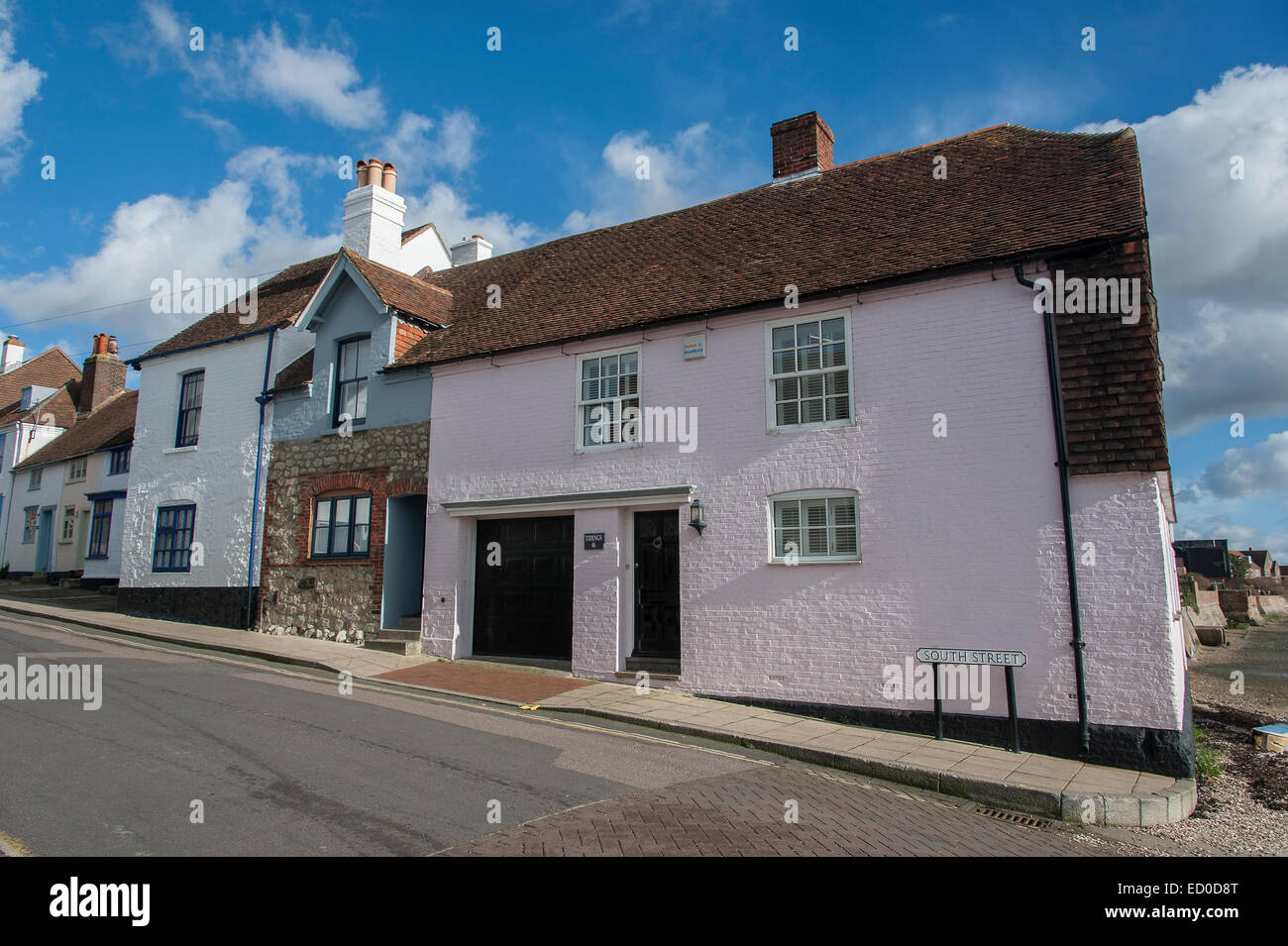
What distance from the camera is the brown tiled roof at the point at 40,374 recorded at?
37.0 m

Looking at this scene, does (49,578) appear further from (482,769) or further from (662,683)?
(482,769)

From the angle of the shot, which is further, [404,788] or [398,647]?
[398,647]

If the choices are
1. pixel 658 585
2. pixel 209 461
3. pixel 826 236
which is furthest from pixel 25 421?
pixel 826 236

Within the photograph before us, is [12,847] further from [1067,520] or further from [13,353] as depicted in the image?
[13,353]

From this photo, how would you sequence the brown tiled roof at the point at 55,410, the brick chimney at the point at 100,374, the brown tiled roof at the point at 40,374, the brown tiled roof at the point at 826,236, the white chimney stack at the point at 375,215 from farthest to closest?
the brown tiled roof at the point at 40,374, the brown tiled roof at the point at 55,410, the brick chimney at the point at 100,374, the white chimney stack at the point at 375,215, the brown tiled roof at the point at 826,236

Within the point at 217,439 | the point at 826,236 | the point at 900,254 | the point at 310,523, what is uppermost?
the point at 826,236

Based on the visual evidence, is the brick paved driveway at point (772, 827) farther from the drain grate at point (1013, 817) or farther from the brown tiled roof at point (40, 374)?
the brown tiled roof at point (40, 374)

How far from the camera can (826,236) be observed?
12469 millimetres

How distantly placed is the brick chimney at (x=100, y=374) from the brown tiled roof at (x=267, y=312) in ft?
53.1

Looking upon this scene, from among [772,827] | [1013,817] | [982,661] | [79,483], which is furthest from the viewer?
[79,483]

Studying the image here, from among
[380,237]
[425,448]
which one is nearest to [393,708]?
[425,448]

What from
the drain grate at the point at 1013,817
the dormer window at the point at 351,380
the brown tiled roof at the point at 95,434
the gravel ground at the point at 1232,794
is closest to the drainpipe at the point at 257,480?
the dormer window at the point at 351,380

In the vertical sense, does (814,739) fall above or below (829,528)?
below

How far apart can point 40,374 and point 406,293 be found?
1259 inches
